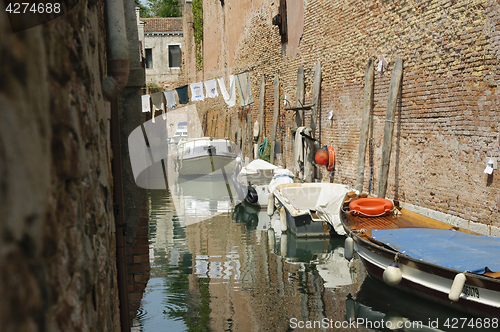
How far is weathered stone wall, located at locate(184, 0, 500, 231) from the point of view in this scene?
6660 mm

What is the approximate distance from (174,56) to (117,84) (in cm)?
3662

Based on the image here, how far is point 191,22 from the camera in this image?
31828 mm

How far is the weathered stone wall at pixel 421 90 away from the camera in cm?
666

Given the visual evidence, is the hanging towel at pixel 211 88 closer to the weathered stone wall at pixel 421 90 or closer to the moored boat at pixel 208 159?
the moored boat at pixel 208 159

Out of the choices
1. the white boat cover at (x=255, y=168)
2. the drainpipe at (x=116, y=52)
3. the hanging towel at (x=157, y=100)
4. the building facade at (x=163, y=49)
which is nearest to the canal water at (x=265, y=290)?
the drainpipe at (x=116, y=52)

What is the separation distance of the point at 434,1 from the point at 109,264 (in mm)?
7614

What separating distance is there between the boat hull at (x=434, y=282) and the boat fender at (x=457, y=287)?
0.06m

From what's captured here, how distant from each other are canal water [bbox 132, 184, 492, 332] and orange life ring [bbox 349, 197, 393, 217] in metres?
0.77

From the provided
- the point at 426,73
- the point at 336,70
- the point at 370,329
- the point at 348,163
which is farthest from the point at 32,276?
the point at 336,70

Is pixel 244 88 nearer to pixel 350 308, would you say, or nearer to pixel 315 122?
pixel 315 122

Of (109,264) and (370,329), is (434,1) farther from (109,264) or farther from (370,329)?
(109,264)

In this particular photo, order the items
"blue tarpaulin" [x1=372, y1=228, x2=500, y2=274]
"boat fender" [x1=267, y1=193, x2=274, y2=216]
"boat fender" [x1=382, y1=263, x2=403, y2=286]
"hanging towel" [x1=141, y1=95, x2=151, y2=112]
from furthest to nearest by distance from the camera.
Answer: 1. "hanging towel" [x1=141, y1=95, x2=151, y2=112]
2. "boat fender" [x1=267, y1=193, x2=274, y2=216]
3. "boat fender" [x1=382, y1=263, x2=403, y2=286]
4. "blue tarpaulin" [x1=372, y1=228, x2=500, y2=274]

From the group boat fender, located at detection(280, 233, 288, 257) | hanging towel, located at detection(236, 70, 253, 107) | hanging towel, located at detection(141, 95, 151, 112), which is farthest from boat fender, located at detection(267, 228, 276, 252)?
hanging towel, located at detection(141, 95, 151, 112)

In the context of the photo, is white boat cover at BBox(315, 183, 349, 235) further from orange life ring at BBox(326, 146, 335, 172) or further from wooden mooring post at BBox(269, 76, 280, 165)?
wooden mooring post at BBox(269, 76, 280, 165)
